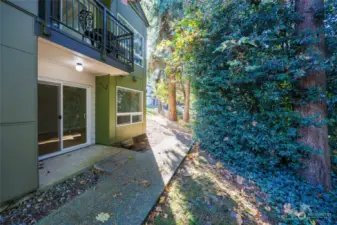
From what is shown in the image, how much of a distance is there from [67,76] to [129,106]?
8.31ft

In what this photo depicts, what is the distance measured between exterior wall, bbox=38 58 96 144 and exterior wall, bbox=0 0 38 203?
1.51m

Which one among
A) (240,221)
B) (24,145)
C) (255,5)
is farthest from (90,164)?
(255,5)

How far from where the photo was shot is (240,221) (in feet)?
6.79

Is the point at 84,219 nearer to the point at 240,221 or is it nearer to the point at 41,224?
the point at 41,224

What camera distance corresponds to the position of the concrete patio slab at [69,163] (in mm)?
2888

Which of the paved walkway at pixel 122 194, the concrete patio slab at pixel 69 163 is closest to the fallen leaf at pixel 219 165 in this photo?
the paved walkway at pixel 122 194

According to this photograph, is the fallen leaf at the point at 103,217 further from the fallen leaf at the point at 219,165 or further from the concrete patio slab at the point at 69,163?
the fallen leaf at the point at 219,165

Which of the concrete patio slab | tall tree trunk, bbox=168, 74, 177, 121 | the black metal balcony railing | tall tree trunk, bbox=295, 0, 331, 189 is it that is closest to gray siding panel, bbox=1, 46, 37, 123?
the black metal balcony railing

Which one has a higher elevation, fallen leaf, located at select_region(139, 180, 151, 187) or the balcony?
the balcony

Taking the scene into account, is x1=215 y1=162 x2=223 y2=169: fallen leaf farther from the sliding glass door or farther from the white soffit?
the sliding glass door

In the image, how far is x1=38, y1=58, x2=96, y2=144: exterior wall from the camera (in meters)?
3.60

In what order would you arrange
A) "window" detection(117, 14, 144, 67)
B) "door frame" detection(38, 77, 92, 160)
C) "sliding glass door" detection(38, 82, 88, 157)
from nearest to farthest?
"door frame" detection(38, 77, 92, 160) → "sliding glass door" detection(38, 82, 88, 157) → "window" detection(117, 14, 144, 67)

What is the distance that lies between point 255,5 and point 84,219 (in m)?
5.37

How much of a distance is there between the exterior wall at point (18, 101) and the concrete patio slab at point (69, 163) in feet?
1.66
